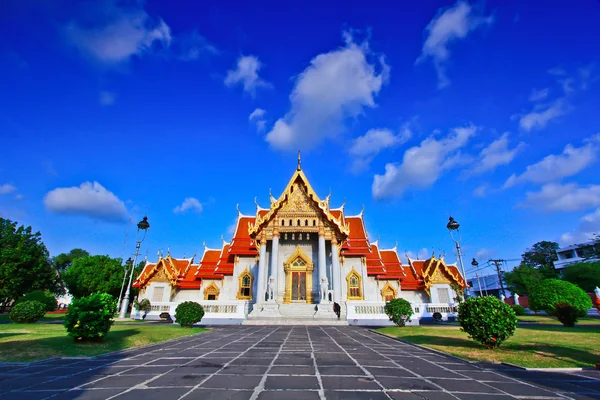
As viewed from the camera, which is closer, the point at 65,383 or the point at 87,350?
the point at 65,383

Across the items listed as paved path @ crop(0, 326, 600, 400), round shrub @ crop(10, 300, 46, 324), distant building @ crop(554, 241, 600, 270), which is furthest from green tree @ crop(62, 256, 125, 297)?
distant building @ crop(554, 241, 600, 270)

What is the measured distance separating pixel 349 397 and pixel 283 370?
1956 mm

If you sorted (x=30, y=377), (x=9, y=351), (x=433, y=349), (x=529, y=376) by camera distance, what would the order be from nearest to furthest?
(x=30, y=377) → (x=529, y=376) → (x=9, y=351) → (x=433, y=349)

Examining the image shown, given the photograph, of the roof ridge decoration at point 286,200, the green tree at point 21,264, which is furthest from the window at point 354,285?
the green tree at point 21,264

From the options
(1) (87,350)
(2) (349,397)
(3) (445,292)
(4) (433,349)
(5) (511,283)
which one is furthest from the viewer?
(5) (511,283)

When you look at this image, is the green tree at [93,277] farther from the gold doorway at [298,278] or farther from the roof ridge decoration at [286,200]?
the gold doorway at [298,278]

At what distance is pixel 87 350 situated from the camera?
805 cm

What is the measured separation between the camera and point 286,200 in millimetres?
24891

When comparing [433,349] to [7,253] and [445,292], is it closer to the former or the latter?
[445,292]

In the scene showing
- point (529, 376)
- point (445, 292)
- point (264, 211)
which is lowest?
point (529, 376)

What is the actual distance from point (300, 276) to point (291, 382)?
19699mm

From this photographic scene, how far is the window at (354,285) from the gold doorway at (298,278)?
163 inches

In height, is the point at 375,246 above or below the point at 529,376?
above

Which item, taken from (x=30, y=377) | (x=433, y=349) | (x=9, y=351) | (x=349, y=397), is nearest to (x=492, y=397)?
(x=349, y=397)
